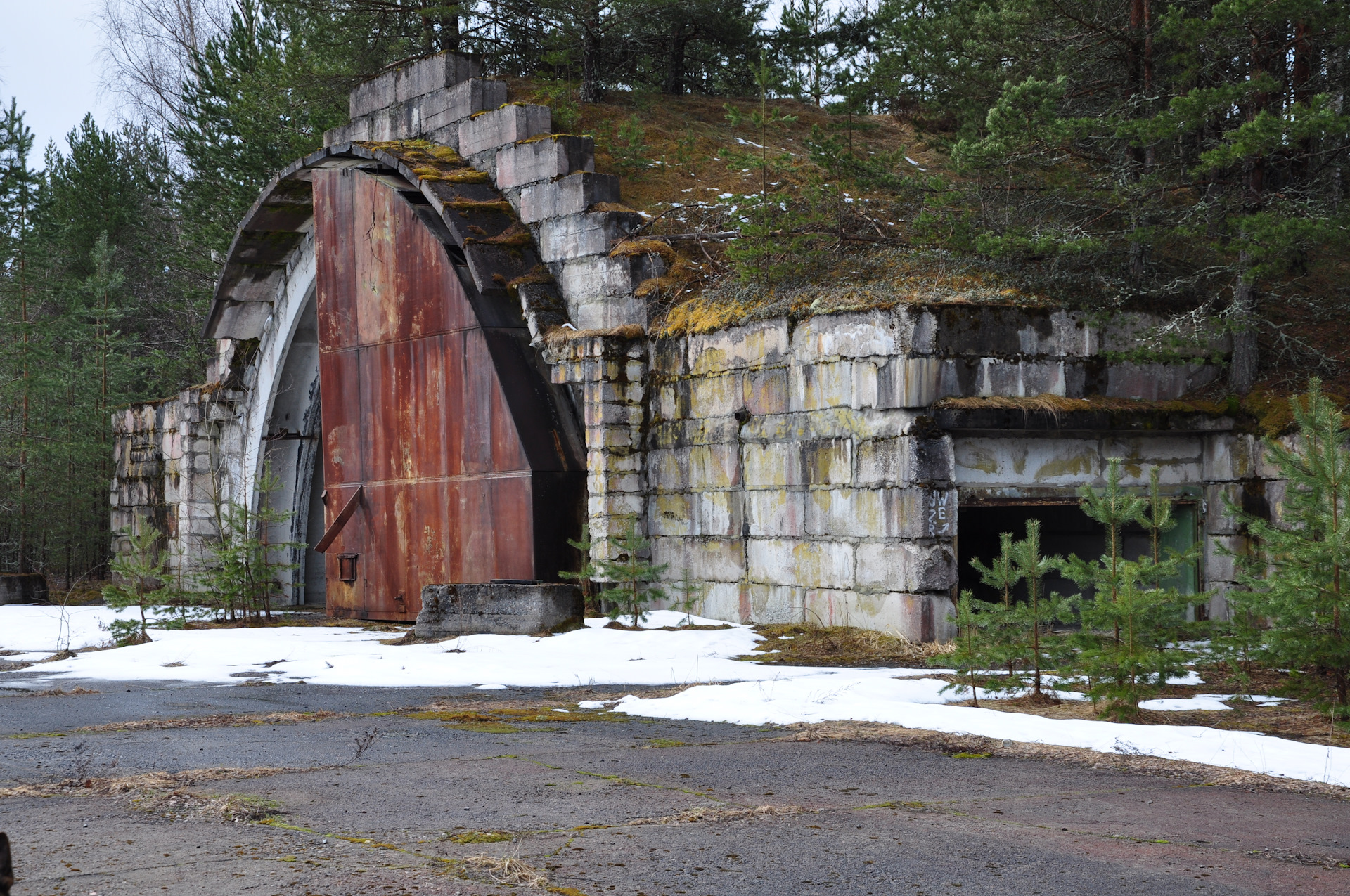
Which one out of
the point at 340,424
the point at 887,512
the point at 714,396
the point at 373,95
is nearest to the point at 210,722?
the point at 887,512

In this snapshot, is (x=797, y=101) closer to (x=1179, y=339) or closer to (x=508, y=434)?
(x=508, y=434)

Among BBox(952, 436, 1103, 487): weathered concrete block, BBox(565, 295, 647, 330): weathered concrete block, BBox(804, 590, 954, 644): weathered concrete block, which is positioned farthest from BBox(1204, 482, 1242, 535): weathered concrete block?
BBox(565, 295, 647, 330): weathered concrete block

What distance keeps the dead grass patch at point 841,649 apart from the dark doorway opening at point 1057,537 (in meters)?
1.55

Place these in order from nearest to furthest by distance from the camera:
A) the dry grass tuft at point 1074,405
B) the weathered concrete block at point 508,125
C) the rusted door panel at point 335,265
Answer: the dry grass tuft at point 1074,405
the weathered concrete block at point 508,125
the rusted door panel at point 335,265

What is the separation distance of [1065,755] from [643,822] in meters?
2.78

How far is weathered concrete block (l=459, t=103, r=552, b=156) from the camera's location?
1808cm

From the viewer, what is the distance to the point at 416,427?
18672 millimetres

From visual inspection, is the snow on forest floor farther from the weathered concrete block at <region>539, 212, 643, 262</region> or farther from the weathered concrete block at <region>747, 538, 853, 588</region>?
the weathered concrete block at <region>539, 212, 643, 262</region>

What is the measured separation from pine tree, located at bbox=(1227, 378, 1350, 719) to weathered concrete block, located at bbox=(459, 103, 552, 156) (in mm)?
11089

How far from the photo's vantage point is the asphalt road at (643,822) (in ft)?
16.0

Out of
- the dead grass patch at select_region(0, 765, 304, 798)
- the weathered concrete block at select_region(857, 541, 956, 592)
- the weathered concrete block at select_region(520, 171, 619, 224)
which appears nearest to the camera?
the dead grass patch at select_region(0, 765, 304, 798)

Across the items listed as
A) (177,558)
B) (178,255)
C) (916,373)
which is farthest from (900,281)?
(178,255)

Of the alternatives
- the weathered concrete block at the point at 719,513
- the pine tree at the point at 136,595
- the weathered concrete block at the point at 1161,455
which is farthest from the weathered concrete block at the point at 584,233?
the weathered concrete block at the point at 1161,455

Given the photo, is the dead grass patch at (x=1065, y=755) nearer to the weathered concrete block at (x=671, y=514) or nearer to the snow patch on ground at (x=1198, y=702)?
the snow patch on ground at (x=1198, y=702)
